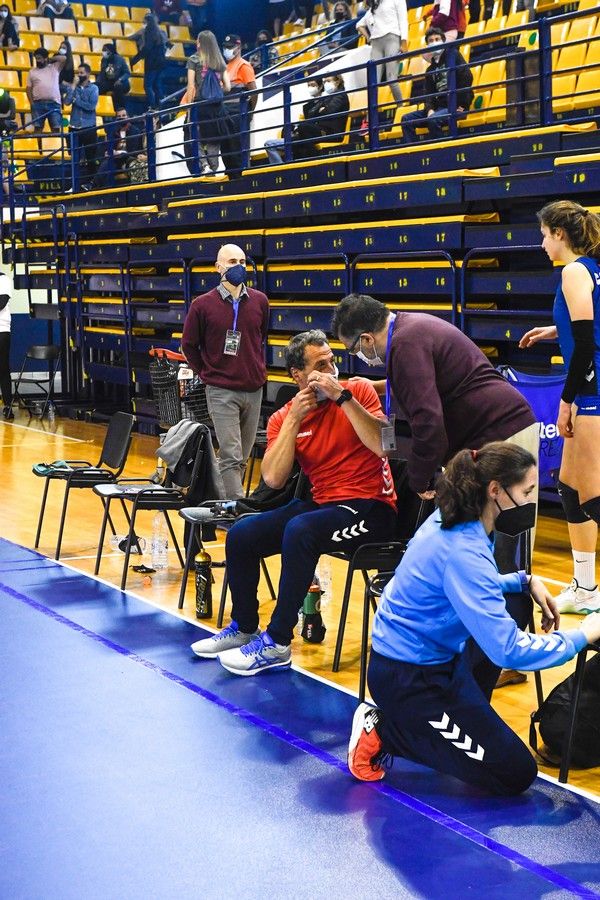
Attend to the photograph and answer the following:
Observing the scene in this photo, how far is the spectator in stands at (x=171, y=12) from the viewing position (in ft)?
70.9

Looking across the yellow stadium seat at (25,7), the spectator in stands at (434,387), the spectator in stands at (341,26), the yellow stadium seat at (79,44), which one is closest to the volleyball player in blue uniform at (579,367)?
the spectator in stands at (434,387)

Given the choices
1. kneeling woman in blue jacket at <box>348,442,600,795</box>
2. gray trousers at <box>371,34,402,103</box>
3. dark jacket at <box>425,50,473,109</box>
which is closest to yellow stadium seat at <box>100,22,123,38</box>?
gray trousers at <box>371,34,402,103</box>

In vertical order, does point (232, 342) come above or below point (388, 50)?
below

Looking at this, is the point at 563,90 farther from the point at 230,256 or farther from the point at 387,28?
the point at 230,256

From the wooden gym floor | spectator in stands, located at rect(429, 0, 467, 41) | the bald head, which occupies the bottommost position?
the wooden gym floor

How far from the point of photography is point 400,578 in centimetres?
387

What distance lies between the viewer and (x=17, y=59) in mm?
20125

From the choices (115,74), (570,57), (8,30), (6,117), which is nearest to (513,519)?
(570,57)

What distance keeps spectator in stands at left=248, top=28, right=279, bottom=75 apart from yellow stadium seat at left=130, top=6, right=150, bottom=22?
3.91m

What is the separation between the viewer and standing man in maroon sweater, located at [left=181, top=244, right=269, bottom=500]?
743 cm

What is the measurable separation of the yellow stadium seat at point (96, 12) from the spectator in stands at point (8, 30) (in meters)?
2.22

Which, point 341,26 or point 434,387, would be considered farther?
point 341,26

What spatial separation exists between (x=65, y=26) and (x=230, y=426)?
15.8 metres

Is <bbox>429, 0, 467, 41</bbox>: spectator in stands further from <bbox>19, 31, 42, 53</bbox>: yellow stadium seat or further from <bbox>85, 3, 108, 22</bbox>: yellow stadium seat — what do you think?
<bbox>85, 3, 108, 22</bbox>: yellow stadium seat
